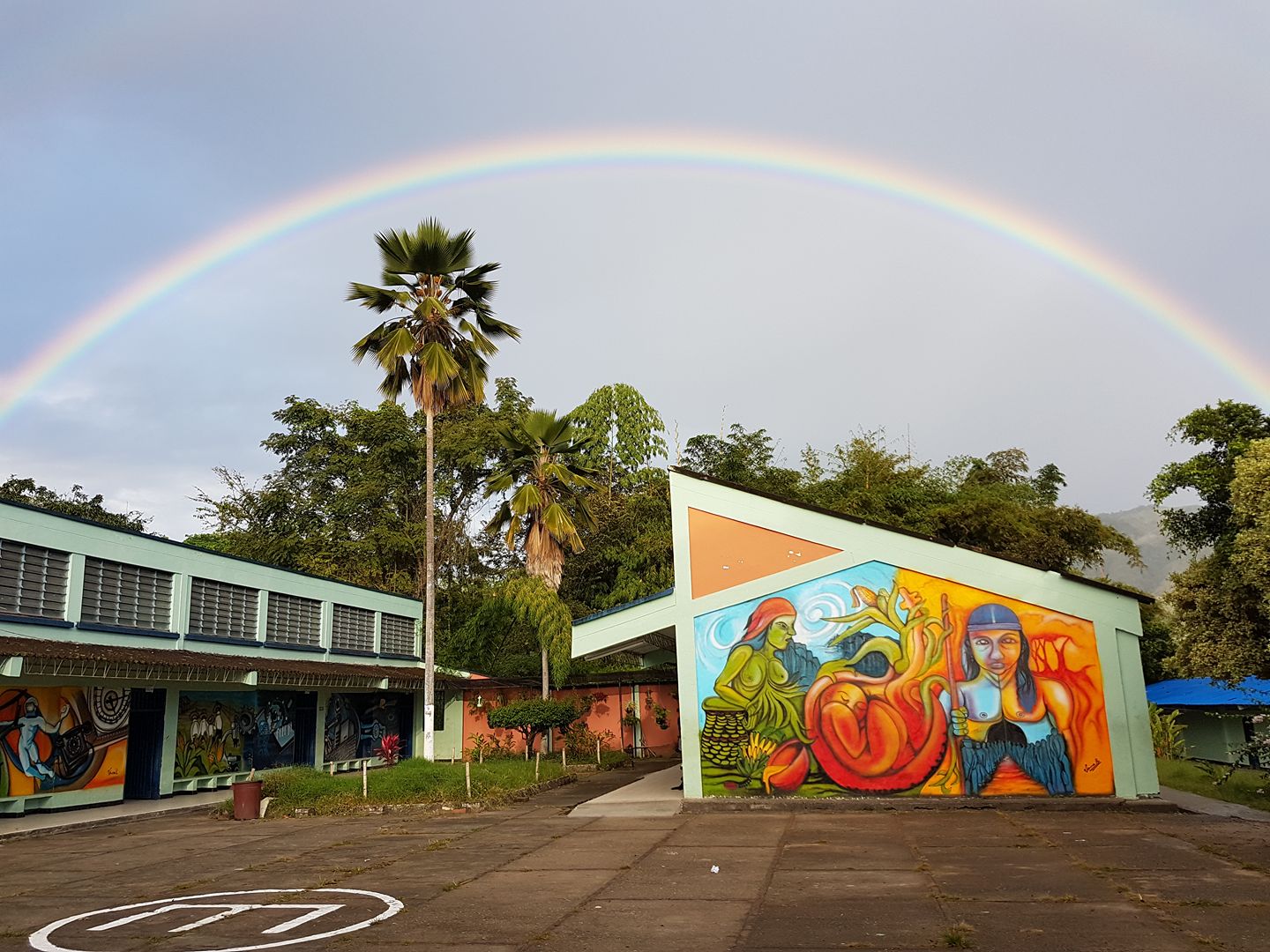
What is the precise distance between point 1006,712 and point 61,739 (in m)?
19.5

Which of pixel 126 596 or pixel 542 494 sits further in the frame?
pixel 542 494

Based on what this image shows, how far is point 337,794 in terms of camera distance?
19516 mm

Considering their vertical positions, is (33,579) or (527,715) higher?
(33,579)

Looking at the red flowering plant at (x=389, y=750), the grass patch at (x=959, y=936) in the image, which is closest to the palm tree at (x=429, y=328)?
the red flowering plant at (x=389, y=750)

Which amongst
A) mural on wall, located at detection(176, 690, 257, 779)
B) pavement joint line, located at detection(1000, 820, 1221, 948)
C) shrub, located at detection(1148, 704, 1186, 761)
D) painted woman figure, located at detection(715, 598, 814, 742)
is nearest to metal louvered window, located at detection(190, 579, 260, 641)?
mural on wall, located at detection(176, 690, 257, 779)

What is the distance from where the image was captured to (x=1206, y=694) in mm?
28531

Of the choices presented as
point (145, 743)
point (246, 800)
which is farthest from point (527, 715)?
point (145, 743)

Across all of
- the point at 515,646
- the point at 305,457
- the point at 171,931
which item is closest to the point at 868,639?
the point at 171,931

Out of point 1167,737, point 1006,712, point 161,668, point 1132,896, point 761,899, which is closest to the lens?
point 1132,896

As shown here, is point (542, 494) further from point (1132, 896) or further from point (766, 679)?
point (1132, 896)

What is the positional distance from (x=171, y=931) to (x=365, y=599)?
23.8 m

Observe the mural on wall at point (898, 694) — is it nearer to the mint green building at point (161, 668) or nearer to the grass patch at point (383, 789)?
the grass patch at point (383, 789)

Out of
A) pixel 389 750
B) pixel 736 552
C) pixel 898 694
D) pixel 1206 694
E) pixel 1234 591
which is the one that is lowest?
pixel 389 750

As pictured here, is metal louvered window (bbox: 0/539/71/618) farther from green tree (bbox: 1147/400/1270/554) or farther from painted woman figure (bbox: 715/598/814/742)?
green tree (bbox: 1147/400/1270/554)
